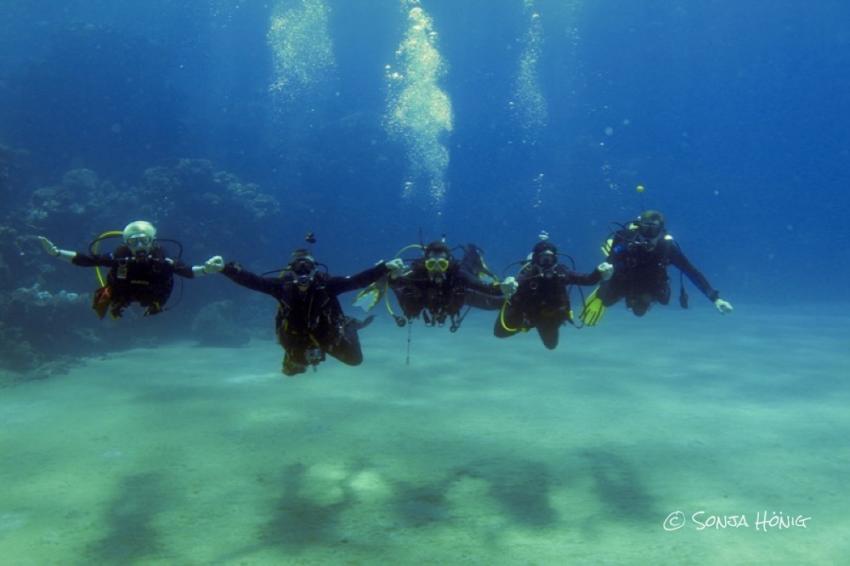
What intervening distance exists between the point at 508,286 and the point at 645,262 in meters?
3.21

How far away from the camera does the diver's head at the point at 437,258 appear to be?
24.7ft

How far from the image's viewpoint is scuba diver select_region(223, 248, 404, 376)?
6984mm

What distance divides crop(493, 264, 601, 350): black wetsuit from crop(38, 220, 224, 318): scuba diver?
4193 mm

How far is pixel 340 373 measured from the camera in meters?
14.2

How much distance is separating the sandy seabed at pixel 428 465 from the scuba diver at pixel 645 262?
8.04 ft

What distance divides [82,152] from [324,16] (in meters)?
59.2

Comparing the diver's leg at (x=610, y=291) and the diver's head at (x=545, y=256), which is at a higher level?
the diver's head at (x=545, y=256)

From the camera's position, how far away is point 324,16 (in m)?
86.8

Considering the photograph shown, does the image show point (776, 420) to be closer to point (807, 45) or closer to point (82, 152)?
point (82, 152)

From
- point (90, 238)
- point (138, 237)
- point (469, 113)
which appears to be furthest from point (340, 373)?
point (469, 113)

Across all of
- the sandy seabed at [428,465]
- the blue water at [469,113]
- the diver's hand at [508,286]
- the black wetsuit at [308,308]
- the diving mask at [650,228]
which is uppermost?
the blue water at [469,113]

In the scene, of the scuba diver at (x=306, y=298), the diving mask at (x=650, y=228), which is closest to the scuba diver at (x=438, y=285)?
the scuba diver at (x=306, y=298)

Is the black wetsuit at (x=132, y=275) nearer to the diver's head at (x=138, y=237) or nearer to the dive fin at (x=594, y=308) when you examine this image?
the diver's head at (x=138, y=237)

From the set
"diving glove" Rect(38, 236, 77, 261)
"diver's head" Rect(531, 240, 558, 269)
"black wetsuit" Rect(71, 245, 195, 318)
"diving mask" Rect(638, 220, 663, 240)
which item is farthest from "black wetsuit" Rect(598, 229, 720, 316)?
"diving glove" Rect(38, 236, 77, 261)
